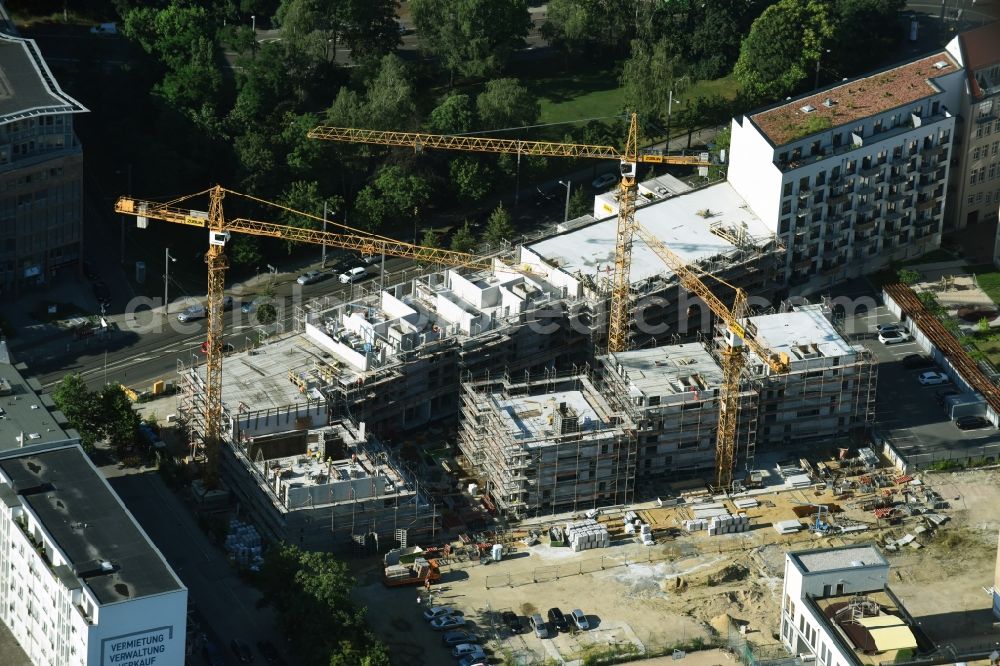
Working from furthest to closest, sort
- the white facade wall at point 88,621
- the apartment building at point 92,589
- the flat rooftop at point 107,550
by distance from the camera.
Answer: the flat rooftop at point 107,550, the apartment building at point 92,589, the white facade wall at point 88,621

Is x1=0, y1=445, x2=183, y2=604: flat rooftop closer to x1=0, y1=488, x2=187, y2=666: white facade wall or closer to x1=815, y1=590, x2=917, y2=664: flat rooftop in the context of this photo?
x1=0, y1=488, x2=187, y2=666: white facade wall

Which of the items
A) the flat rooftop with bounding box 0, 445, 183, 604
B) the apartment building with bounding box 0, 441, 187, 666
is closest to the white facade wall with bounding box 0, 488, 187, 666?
the apartment building with bounding box 0, 441, 187, 666

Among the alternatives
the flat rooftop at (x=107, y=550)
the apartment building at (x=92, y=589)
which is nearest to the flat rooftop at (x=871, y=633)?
the apartment building at (x=92, y=589)

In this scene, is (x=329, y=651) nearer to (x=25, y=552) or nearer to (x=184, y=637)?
(x=184, y=637)

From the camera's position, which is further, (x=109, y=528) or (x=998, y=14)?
(x=109, y=528)

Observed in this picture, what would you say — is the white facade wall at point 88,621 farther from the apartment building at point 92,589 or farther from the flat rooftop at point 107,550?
the flat rooftop at point 107,550

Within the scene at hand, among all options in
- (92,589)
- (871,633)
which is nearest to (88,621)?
(92,589)

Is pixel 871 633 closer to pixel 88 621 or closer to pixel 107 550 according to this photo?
pixel 107 550

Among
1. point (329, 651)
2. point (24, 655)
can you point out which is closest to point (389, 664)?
point (329, 651)
